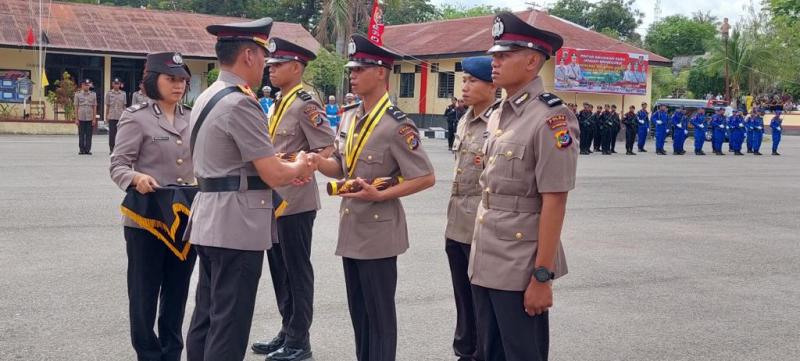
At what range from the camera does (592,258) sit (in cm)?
869

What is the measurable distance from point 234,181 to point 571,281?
4.34 m

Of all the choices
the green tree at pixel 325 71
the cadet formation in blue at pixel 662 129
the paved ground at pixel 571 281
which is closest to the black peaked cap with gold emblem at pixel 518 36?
the paved ground at pixel 571 281

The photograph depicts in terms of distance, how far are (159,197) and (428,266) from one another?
12.1ft

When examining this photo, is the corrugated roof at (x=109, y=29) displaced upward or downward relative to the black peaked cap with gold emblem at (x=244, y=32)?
upward

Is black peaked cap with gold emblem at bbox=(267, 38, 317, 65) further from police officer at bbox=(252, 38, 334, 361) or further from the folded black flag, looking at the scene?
the folded black flag

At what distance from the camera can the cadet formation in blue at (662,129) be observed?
27875mm

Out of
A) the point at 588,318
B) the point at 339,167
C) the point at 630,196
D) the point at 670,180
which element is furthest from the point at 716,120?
the point at 339,167

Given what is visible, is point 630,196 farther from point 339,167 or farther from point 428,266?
point 339,167

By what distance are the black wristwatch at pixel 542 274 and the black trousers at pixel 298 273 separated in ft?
Result: 7.00

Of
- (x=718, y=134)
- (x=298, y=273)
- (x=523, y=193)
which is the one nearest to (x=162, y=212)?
(x=298, y=273)

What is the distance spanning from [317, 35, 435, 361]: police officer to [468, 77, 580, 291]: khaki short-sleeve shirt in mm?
832

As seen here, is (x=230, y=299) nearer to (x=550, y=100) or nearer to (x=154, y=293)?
(x=154, y=293)

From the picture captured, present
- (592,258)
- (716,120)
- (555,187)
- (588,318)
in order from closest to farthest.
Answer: (555,187) → (588,318) → (592,258) → (716,120)

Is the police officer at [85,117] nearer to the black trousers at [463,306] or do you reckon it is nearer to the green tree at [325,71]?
the green tree at [325,71]
